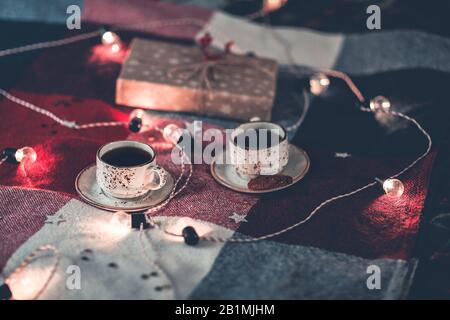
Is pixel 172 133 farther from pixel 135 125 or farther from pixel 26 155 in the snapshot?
pixel 26 155

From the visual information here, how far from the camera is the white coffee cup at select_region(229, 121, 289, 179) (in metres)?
1.00

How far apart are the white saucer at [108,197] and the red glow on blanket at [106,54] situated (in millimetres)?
460

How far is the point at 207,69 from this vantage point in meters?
1.26

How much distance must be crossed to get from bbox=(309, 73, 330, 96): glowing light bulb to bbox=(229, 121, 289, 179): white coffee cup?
30 centimetres

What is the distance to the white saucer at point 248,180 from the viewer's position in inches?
40.4

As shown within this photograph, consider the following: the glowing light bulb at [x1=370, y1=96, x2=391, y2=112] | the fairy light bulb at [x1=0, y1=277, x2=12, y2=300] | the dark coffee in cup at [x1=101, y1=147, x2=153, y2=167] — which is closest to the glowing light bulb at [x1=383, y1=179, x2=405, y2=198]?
the glowing light bulb at [x1=370, y1=96, x2=391, y2=112]

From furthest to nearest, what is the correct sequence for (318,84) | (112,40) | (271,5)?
(271,5) → (112,40) → (318,84)

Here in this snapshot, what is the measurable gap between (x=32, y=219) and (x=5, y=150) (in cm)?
17

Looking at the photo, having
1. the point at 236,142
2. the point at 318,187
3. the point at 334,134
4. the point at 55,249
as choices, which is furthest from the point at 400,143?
the point at 55,249

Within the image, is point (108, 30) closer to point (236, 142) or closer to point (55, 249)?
A: point (236, 142)

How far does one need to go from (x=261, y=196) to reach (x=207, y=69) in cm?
35

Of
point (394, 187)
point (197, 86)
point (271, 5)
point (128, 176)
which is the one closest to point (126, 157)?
point (128, 176)

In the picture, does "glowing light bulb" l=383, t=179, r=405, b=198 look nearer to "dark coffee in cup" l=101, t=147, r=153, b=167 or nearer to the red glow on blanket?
"dark coffee in cup" l=101, t=147, r=153, b=167
